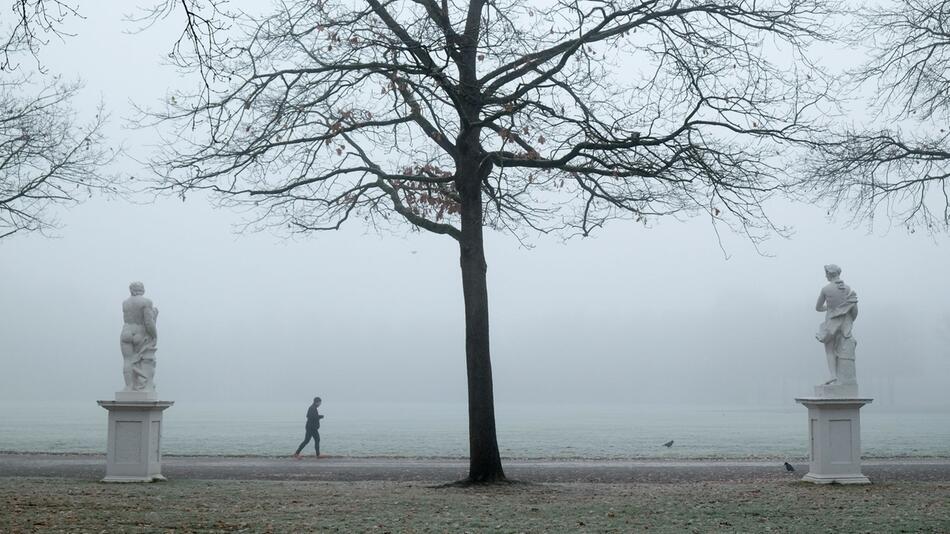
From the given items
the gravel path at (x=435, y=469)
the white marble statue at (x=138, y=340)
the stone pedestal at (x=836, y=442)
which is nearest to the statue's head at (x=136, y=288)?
the white marble statue at (x=138, y=340)

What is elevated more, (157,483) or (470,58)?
(470,58)

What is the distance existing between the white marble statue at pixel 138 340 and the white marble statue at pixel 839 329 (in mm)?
12755

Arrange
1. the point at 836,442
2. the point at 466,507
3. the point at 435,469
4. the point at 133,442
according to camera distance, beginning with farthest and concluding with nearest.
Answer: the point at 435,469 < the point at 133,442 < the point at 836,442 < the point at 466,507

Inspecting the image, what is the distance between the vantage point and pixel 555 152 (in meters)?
18.9

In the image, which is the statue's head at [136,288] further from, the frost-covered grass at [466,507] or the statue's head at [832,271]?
the statue's head at [832,271]

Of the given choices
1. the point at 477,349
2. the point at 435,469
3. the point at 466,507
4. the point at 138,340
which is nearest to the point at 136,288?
the point at 138,340

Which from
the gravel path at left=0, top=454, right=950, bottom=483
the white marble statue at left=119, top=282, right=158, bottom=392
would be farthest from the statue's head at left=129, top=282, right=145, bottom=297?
the gravel path at left=0, top=454, right=950, bottom=483

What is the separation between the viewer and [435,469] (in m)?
23.1

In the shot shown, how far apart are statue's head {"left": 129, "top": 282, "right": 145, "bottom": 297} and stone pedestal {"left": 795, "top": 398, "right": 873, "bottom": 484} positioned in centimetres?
1285

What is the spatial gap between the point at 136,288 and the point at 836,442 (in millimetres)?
13420

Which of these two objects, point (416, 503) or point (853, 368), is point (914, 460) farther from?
point (416, 503)

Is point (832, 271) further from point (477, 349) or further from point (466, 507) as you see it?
point (466, 507)

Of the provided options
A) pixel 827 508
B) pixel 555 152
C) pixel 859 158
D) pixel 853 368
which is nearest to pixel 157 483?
pixel 555 152

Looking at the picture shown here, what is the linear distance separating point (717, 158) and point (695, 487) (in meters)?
5.73
